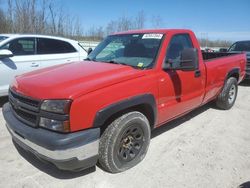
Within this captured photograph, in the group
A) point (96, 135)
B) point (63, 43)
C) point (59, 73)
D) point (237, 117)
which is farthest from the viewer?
point (63, 43)

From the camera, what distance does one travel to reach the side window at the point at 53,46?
6918 mm

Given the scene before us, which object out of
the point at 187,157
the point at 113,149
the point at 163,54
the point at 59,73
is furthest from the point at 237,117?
the point at 59,73

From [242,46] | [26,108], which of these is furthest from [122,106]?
[242,46]

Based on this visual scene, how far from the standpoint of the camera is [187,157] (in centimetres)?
398

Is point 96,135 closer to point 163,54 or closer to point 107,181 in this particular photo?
point 107,181

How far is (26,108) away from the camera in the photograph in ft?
10.4

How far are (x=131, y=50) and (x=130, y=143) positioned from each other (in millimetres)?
1496

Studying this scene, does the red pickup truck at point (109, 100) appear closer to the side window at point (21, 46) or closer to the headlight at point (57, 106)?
the headlight at point (57, 106)

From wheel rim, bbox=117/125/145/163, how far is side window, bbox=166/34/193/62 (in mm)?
1252

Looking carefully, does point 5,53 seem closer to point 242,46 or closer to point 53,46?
point 53,46

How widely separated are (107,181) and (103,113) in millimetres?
908

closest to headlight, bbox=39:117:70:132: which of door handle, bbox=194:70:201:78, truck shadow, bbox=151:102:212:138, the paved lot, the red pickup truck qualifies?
the red pickup truck

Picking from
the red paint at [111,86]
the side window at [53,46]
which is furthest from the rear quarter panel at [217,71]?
the side window at [53,46]

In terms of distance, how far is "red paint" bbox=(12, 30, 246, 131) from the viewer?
294 centimetres
